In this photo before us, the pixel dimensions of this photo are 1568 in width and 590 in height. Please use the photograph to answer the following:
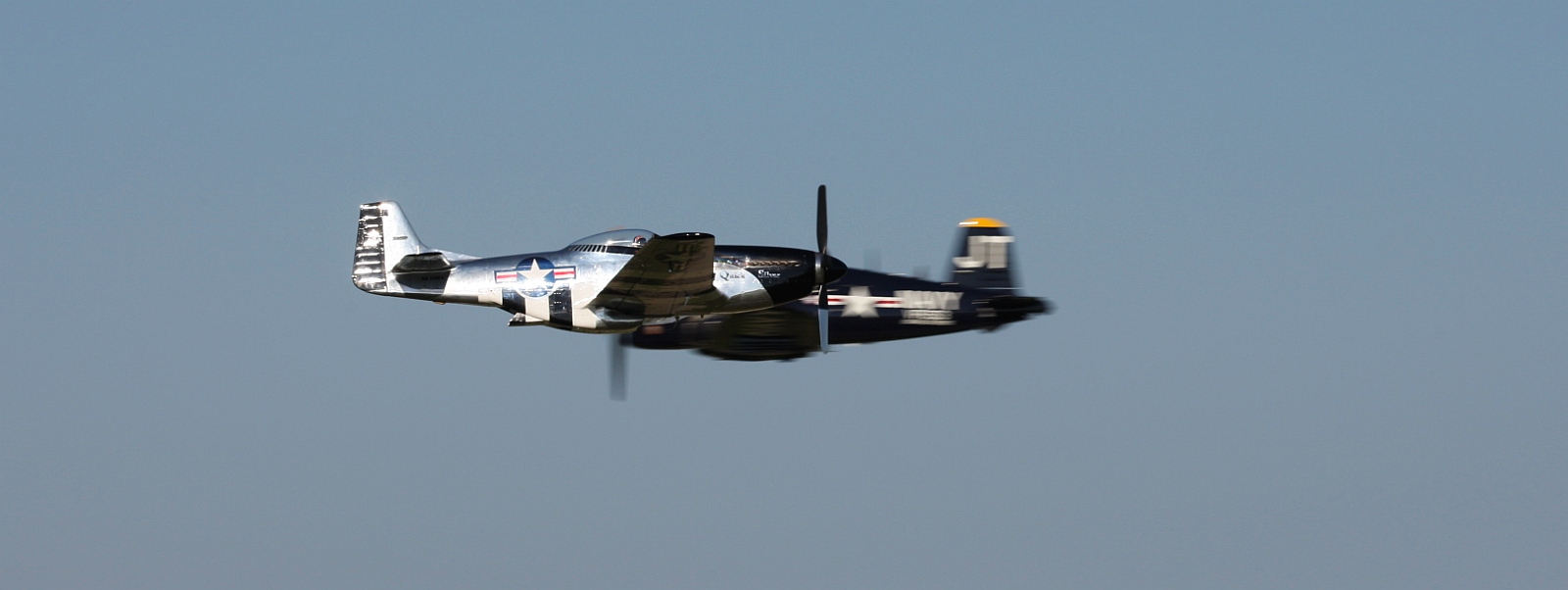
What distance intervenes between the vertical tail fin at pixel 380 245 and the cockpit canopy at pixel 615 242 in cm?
382

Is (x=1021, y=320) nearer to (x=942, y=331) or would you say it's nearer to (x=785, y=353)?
(x=942, y=331)

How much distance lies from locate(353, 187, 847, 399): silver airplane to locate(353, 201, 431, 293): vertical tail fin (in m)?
0.02

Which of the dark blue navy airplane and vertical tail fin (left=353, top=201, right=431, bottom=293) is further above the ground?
vertical tail fin (left=353, top=201, right=431, bottom=293)

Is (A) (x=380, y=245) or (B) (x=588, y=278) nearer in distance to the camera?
(B) (x=588, y=278)

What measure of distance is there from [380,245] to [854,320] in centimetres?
1403

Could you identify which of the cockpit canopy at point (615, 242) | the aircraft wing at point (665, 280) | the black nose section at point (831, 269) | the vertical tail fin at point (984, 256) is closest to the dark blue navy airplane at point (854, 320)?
the vertical tail fin at point (984, 256)

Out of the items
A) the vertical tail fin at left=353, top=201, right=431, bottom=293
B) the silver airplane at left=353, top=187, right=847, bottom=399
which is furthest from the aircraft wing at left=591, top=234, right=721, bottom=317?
the vertical tail fin at left=353, top=201, right=431, bottom=293

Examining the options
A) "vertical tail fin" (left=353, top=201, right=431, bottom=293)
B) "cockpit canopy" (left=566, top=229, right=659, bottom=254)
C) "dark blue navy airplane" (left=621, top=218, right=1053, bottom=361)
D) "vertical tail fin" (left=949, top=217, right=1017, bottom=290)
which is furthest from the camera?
"vertical tail fin" (left=949, top=217, right=1017, bottom=290)

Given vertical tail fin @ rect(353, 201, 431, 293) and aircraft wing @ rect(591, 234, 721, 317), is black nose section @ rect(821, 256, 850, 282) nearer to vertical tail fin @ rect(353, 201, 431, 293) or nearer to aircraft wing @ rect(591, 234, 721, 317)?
aircraft wing @ rect(591, 234, 721, 317)

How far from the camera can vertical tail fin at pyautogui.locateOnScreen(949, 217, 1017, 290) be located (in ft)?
176

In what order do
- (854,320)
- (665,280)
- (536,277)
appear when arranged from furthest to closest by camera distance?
(854,320), (536,277), (665,280)

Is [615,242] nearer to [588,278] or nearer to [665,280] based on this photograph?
[588,278]

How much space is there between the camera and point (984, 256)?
54.3 metres

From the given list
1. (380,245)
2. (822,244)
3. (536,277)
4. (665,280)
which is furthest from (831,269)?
(380,245)
